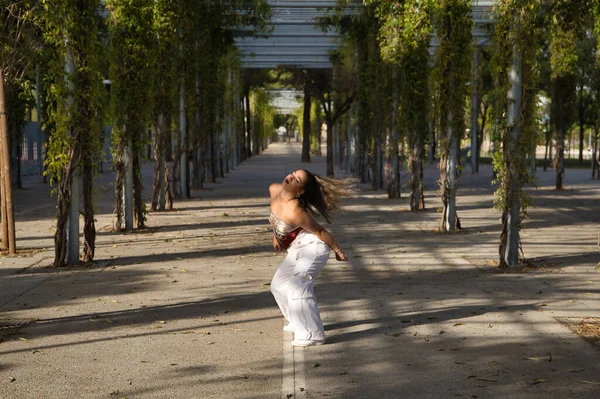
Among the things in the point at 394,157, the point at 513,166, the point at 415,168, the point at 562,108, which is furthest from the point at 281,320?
the point at 562,108

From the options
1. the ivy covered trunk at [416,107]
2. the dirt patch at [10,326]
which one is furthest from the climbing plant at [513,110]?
the ivy covered trunk at [416,107]

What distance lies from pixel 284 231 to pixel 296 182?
0.41m

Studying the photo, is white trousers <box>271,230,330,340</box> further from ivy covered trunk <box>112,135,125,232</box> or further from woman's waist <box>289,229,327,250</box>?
ivy covered trunk <box>112,135,125,232</box>

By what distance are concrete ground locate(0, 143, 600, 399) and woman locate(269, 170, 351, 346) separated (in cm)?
23

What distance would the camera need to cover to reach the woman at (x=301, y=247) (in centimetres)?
742

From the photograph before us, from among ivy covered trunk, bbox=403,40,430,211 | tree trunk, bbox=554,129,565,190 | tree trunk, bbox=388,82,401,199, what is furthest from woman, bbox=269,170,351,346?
tree trunk, bbox=554,129,565,190

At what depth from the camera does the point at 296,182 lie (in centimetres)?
765

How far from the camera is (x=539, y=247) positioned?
1408 centimetres

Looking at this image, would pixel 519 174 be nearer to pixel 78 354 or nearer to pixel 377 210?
pixel 78 354

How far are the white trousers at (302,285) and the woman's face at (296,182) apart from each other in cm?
35

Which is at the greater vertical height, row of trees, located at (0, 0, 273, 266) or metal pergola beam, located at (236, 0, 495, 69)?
metal pergola beam, located at (236, 0, 495, 69)

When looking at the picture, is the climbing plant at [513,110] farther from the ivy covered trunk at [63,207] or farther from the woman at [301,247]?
the ivy covered trunk at [63,207]

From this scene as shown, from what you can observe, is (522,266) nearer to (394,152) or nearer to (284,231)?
(284,231)

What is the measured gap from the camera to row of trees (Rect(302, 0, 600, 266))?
11805 mm
